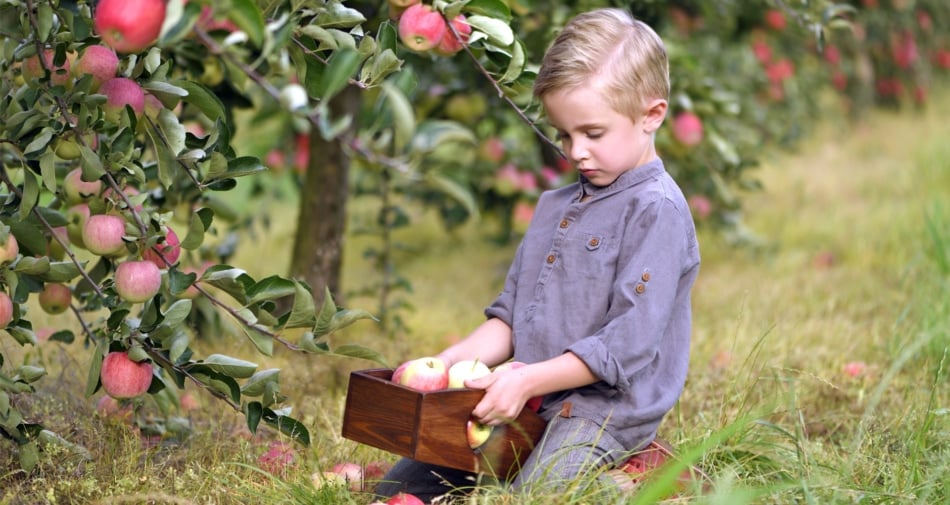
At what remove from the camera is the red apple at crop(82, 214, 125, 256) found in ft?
5.83

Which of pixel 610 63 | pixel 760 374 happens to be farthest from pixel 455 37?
pixel 760 374

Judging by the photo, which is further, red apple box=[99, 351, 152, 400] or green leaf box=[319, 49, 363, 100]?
red apple box=[99, 351, 152, 400]

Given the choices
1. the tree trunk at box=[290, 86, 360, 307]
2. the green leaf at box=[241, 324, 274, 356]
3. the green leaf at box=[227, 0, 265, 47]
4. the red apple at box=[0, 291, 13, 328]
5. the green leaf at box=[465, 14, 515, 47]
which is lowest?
the tree trunk at box=[290, 86, 360, 307]

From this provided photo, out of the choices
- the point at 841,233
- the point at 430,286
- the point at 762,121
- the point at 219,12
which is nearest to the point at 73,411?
the point at 219,12

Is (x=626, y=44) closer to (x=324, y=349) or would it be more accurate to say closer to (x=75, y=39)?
(x=324, y=349)

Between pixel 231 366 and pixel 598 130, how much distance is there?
29.5 inches

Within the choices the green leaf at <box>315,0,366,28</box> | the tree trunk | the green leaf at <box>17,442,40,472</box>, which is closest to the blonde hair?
the green leaf at <box>315,0,366,28</box>

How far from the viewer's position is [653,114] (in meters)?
1.93

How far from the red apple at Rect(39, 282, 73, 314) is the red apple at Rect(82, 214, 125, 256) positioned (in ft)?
0.79

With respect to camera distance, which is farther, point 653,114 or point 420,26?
point 653,114

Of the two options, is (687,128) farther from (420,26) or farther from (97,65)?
(97,65)

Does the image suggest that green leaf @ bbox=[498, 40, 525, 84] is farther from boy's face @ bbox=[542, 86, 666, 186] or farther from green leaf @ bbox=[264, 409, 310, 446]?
green leaf @ bbox=[264, 409, 310, 446]

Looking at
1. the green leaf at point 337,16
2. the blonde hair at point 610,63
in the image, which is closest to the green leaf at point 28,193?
the green leaf at point 337,16

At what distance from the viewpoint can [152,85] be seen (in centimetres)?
170
